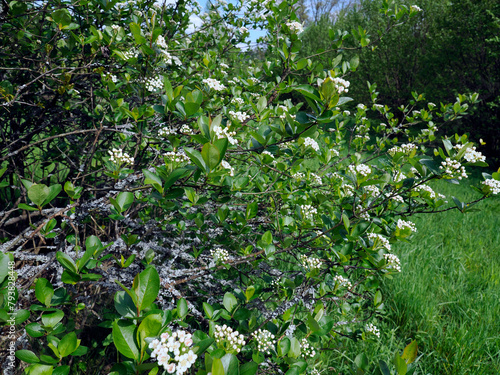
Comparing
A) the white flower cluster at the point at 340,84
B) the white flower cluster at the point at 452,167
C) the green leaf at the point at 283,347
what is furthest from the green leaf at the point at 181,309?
the white flower cluster at the point at 452,167

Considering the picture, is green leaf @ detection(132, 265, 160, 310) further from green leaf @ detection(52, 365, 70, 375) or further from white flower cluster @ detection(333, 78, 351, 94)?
white flower cluster @ detection(333, 78, 351, 94)

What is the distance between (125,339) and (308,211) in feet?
3.41

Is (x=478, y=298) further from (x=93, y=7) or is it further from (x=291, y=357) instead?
(x=93, y=7)

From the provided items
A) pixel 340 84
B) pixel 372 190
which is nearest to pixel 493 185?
pixel 372 190

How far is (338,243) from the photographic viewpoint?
1.11 meters

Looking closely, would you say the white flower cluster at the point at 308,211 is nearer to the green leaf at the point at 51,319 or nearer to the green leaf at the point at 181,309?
the green leaf at the point at 181,309

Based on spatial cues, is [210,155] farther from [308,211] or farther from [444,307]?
[444,307]

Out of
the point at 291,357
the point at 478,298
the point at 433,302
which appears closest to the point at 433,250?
the point at 478,298

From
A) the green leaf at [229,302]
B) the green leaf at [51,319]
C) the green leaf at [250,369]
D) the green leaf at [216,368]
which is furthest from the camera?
the green leaf at [229,302]

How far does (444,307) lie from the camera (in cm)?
210

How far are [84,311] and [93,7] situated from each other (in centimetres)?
152

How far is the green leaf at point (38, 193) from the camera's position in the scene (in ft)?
2.71

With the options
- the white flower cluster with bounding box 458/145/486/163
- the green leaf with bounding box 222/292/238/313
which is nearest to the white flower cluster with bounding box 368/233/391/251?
the white flower cluster with bounding box 458/145/486/163

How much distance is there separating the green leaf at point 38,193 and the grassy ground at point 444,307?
5.43ft
